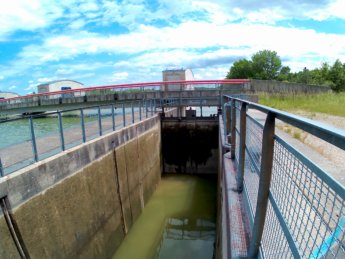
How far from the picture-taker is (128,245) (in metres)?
8.09

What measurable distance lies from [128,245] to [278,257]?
6.82m

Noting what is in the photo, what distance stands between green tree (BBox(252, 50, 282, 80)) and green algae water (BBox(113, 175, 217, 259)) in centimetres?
6337

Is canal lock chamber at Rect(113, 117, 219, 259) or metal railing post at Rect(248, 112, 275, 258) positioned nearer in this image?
metal railing post at Rect(248, 112, 275, 258)

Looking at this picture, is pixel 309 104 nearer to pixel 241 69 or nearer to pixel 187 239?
pixel 187 239

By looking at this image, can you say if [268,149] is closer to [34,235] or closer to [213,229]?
[34,235]

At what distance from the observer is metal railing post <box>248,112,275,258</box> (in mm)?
1974

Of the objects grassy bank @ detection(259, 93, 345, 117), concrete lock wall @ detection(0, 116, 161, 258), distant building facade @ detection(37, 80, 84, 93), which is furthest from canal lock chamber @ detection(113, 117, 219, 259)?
distant building facade @ detection(37, 80, 84, 93)

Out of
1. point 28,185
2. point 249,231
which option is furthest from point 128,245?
Answer: point 249,231

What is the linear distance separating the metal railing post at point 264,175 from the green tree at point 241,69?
239 feet

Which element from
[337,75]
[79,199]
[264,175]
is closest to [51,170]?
[79,199]

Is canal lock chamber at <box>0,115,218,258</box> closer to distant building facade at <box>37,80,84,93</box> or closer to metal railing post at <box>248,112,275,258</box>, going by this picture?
metal railing post at <box>248,112,275,258</box>

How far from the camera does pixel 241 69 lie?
74.2m

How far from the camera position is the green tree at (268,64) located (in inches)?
2773

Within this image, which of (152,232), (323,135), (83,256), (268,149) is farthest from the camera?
(152,232)
